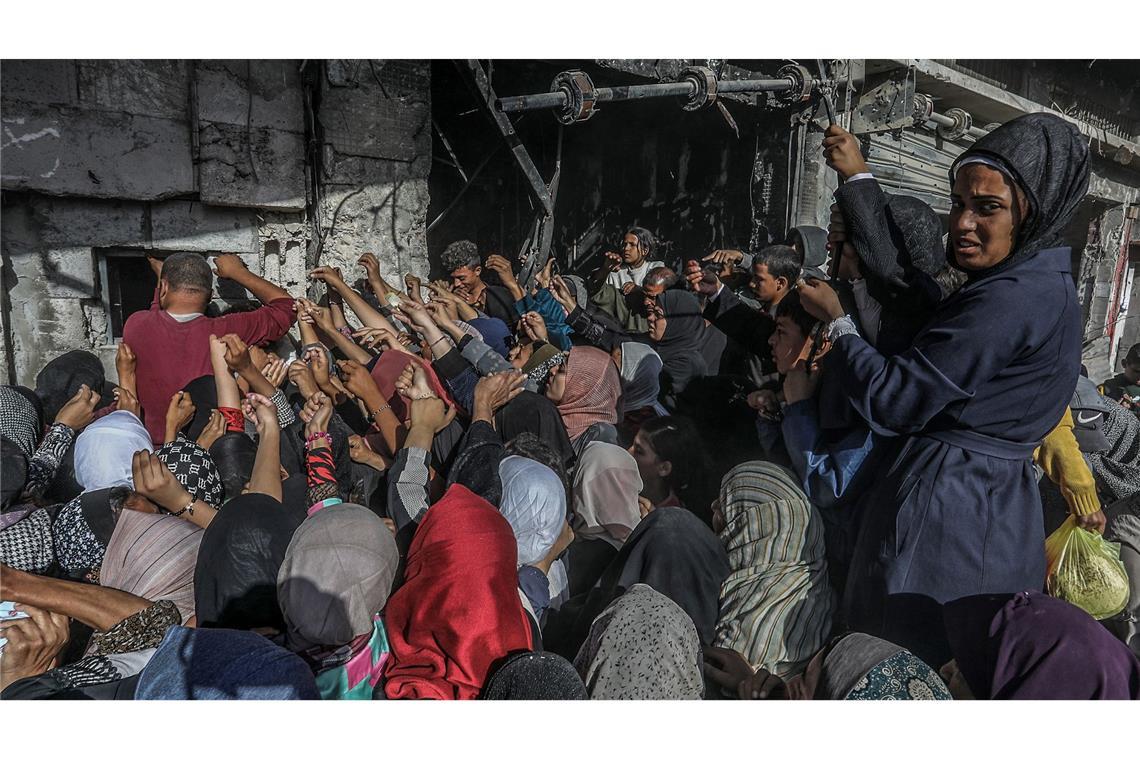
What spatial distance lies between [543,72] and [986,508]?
489cm

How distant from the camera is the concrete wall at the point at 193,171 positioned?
10.1ft

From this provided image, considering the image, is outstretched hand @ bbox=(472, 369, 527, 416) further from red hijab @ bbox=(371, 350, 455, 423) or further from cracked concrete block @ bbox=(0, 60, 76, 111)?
cracked concrete block @ bbox=(0, 60, 76, 111)

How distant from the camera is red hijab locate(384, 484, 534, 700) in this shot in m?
1.60

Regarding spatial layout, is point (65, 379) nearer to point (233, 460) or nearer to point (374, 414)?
point (233, 460)

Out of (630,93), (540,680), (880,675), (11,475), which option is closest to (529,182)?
(630,93)

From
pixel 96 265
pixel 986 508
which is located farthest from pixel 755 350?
pixel 96 265

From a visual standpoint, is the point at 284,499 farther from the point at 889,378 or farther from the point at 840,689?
the point at 889,378

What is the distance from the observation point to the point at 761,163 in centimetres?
490

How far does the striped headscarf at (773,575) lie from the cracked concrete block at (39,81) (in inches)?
139

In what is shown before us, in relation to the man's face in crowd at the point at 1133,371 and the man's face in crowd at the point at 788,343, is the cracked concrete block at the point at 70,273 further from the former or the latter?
the man's face in crowd at the point at 1133,371

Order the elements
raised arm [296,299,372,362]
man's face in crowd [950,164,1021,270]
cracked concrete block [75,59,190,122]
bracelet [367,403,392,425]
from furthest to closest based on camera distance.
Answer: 1. raised arm [296,299,372,362]
2. cracked concrete block [75,59,190,122]
3. bracelet [367,403,392,425]
4. man's face in crowd [950,164,1021,270]

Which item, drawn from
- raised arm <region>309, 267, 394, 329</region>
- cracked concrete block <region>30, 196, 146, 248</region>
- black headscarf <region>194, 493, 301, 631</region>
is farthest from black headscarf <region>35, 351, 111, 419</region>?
black headscarf <region>194, 493, 301, 631</region>

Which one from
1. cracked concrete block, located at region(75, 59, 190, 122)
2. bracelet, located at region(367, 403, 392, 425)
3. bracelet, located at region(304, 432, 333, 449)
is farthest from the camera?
cracked concrete block, located at region(75, 59, 190, 122)

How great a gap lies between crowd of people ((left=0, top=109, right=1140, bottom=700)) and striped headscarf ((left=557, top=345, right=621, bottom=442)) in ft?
0.04
